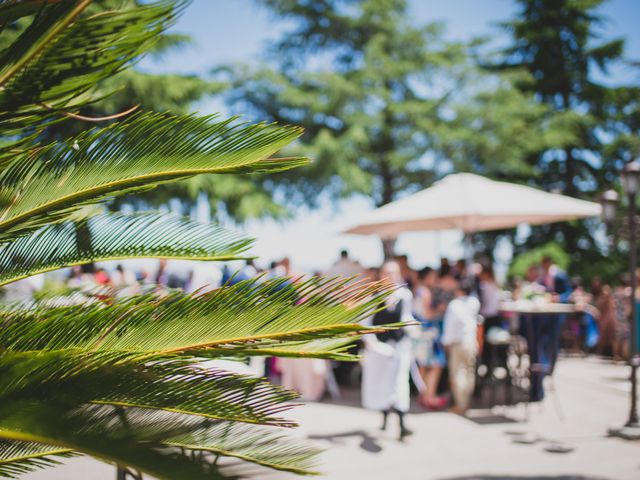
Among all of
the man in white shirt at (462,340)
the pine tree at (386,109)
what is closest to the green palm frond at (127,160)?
the man in white shirt at (462,340)

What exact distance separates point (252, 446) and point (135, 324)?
22.4 inches

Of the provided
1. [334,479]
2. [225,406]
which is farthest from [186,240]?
[334,479]

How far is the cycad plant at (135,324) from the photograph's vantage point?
1.50 meters

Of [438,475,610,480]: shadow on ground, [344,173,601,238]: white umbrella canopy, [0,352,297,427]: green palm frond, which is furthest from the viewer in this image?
[344,173,601,238]: white umbrella canopy

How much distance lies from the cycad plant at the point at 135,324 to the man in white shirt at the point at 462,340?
5.67 m

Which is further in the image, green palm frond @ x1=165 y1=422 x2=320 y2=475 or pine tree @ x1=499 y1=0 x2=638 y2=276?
pine tree @ x1=499 y1=0 x2=638 y2=276

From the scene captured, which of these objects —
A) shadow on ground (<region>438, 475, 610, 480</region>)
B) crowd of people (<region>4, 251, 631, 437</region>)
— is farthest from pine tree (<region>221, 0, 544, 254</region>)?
shadow on ground (<region>438, 475, 610, 480</region>)

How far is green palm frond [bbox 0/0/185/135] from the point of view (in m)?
1.41

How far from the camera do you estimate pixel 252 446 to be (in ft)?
5.88

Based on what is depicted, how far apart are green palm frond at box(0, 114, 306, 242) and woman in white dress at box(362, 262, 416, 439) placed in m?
4.38

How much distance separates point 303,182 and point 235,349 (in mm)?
20573

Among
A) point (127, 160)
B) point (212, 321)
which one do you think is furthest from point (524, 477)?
point (127, 160)

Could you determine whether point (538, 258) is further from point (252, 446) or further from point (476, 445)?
point (252, 446)

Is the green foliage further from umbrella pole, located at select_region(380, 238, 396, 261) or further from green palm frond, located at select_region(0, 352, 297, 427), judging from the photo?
green palm frond, located at select_region(0, 352, 297, 427)
